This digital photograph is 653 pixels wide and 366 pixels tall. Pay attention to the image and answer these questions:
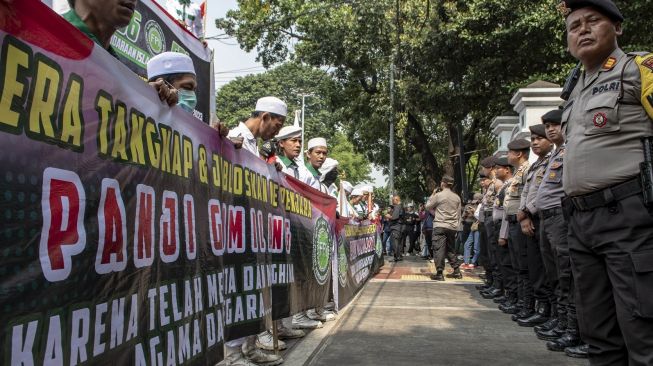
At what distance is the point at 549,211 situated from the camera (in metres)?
4.80

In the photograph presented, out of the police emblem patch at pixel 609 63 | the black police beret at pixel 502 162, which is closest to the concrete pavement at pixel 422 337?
the black police beret at pixel 502 162

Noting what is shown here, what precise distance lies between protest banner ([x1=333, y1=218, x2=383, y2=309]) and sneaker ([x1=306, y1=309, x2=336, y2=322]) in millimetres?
226

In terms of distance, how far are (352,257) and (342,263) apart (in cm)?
98

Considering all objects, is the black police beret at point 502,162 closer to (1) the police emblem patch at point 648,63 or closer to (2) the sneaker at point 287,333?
(2) the sneaker at point 287,333

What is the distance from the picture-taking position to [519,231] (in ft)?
20.3

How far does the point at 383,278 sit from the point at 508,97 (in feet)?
17.5

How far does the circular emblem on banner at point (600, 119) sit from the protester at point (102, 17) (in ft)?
6.44

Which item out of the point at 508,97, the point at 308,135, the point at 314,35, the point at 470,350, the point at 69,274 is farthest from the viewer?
the point at 308,135

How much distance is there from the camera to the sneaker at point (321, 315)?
5841 millimetres

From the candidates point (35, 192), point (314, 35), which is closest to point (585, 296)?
point (35, 192)

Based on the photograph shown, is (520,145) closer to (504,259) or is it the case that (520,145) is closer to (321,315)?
(504,259)

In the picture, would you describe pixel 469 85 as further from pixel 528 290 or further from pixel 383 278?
pixel 528 290

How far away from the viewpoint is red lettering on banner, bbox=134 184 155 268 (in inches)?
85.4

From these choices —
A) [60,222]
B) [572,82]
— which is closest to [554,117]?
[572,82]
